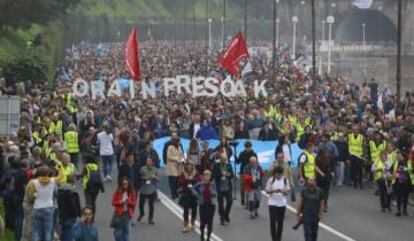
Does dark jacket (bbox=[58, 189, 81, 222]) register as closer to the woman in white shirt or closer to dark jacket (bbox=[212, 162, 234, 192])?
the woman in white shirt

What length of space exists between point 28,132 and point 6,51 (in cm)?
2605

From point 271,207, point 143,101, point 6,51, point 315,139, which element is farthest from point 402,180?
point 6,51

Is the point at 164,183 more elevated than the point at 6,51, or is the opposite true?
the point at 6,51

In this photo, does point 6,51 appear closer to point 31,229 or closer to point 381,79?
point 31,229

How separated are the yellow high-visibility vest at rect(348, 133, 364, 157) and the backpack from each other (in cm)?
852

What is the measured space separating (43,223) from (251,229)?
575 centimetres

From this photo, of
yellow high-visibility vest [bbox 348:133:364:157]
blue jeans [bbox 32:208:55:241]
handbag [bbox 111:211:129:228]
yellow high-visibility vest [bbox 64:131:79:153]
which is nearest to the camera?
blue jeans [bbox 32:208:55:241]

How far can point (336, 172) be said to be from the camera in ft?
101

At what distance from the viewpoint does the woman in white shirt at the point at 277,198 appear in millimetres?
22734

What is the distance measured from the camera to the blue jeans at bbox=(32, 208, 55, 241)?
68.0 ft

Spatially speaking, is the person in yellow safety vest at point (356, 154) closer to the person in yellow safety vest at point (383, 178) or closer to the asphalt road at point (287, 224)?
the asphalt road at point (287, 224)

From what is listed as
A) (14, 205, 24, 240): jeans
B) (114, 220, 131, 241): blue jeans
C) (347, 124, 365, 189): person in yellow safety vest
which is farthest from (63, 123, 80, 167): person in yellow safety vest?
(114, 220, 131, 241): blue jeans

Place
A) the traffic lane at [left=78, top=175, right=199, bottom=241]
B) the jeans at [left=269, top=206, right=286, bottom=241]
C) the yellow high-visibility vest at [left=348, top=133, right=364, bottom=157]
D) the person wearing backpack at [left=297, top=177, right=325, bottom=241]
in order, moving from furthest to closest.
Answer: the yellow high-visibility vest at [left=348, top=133, right=364, bottom=157] < the traffic lane at [left=78, top=175, right=199, bottom=241] < the jeans at [left=269, top=206, right=286, bottom=241] < the person wearing backpack at [left=297, top=177, right=325, bottom=241]

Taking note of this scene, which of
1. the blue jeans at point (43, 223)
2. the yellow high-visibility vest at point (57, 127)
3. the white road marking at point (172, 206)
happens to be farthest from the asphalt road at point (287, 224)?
the blue jeans at point (43, 223)
